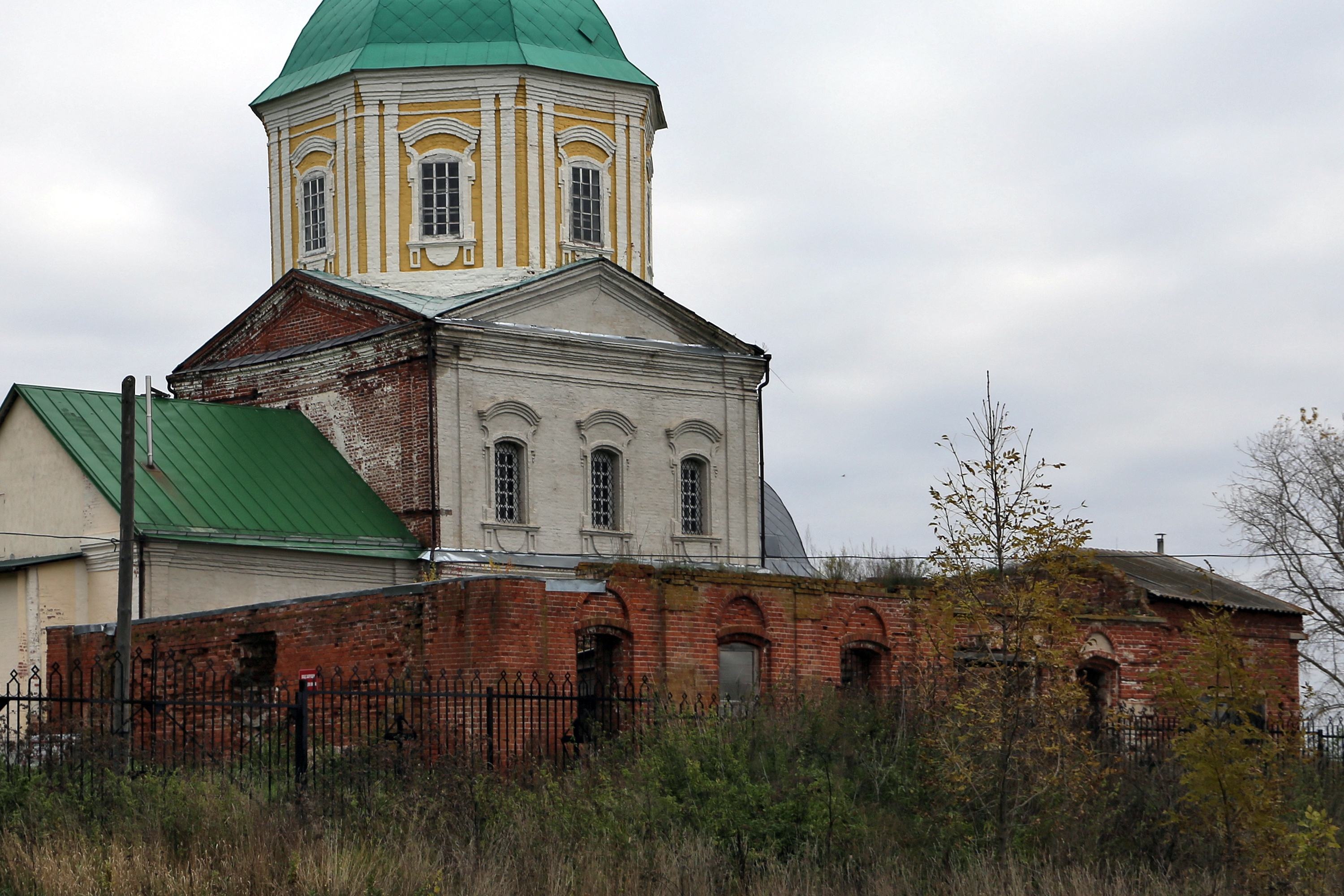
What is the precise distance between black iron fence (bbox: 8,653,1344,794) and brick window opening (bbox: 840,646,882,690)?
2880 millimetres

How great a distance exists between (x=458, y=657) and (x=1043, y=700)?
702cm

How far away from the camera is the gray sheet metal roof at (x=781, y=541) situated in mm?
34344

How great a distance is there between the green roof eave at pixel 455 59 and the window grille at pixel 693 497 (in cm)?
660

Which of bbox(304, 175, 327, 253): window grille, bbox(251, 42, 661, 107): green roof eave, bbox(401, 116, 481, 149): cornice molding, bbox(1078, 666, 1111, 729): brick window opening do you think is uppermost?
bbox(251, 42, 661, 107): green roof eave

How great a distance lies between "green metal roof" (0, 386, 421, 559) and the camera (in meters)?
25.5

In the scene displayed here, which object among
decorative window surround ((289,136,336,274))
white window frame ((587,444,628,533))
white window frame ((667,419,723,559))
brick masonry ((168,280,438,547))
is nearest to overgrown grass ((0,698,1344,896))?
brick masonry ((168,280,438,547))

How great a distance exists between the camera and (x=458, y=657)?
63.7 feet

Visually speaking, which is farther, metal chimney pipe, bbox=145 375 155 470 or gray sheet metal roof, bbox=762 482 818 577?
gray sheet metal roof, bbox=762 482 818 577

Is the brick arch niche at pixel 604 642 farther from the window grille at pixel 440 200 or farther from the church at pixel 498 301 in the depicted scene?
the window grille at pixel 440 200

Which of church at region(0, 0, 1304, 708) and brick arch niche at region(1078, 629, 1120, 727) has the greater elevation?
church at region(0, 0, 1304, 708)

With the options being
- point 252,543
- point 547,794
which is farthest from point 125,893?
point 252,543

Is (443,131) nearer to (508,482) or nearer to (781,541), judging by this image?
(508,482)

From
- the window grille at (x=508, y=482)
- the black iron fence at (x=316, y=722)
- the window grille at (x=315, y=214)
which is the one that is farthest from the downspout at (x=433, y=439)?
the black iron fence at (x=316, y=722)

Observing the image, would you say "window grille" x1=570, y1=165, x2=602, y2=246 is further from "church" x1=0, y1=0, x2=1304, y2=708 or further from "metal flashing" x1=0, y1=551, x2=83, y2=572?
"metal flashing" x1=0, y1=551, x2=83, y2=572
